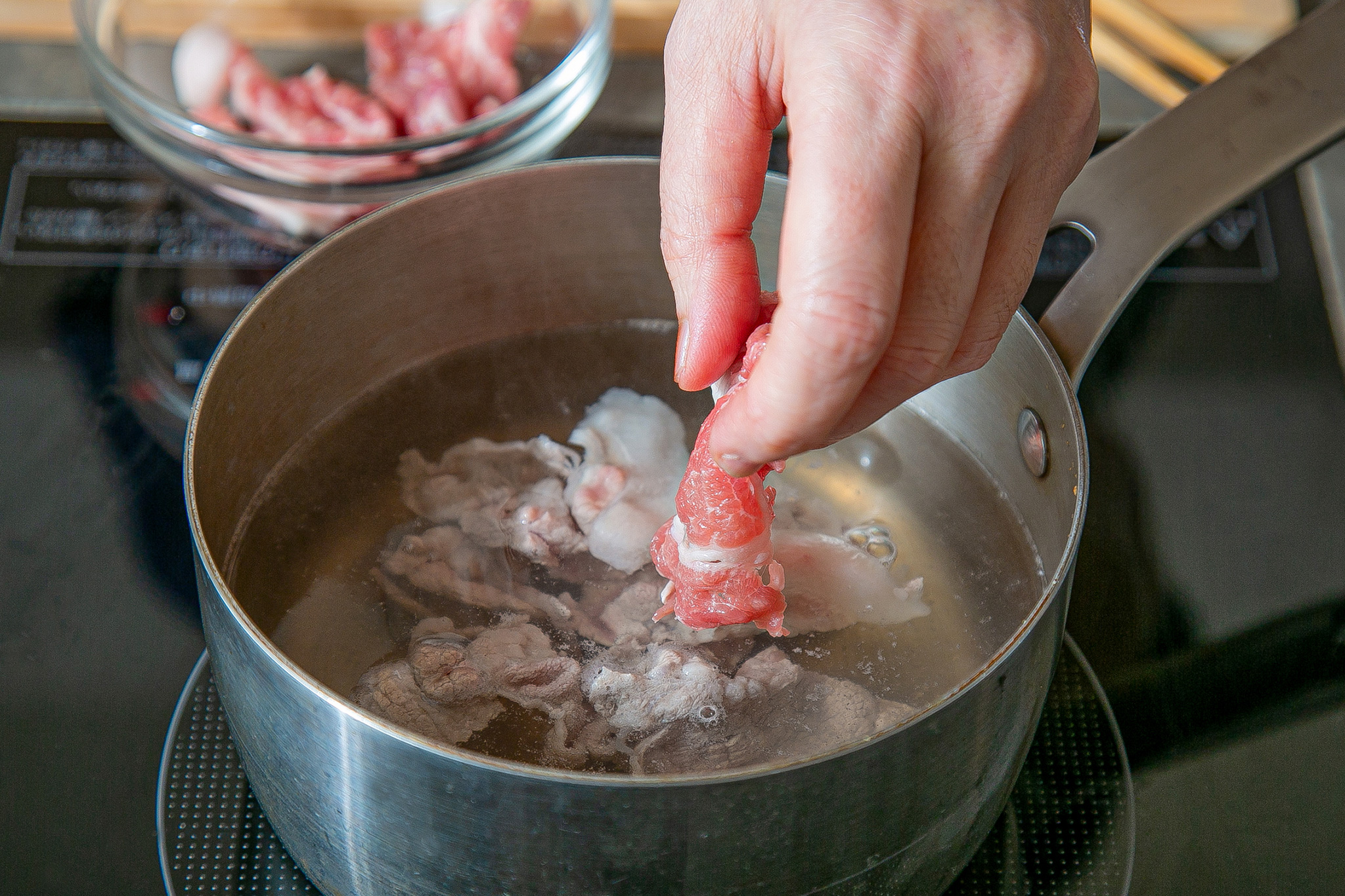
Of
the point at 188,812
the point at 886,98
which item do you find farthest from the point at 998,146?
the point at 188,812

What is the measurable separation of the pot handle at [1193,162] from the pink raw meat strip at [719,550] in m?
0.23

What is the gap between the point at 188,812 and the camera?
74 cm

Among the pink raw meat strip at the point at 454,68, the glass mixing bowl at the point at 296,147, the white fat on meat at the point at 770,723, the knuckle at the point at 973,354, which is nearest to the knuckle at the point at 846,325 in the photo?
the knuckle at the point at 973,354

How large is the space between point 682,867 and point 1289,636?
612 mm

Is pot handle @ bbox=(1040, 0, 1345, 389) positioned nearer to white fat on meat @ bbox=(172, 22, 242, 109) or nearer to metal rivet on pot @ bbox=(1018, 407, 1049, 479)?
metal rivet on pot @ bbox=(1018, 407, 1049, 479)

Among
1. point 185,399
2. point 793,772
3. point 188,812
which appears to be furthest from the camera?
point 185,399

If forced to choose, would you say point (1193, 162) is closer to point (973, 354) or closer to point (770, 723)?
point (973, 354)

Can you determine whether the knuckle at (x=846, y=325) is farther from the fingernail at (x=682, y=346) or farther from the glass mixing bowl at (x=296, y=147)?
the glass mixing bowl at (x=296, y=147)

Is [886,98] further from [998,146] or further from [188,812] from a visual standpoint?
[188,812]

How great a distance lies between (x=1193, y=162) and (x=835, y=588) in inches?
15.4

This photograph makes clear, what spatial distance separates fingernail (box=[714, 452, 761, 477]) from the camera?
548mm

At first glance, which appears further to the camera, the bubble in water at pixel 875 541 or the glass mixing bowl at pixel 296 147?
the glass mixing bowl at pixel 296 147

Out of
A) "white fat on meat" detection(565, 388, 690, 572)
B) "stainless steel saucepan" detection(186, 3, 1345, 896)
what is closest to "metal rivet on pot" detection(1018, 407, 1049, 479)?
"stainless steel saucepan" detection(186, 3, 1345, 896)

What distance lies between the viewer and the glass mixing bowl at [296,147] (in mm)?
952
